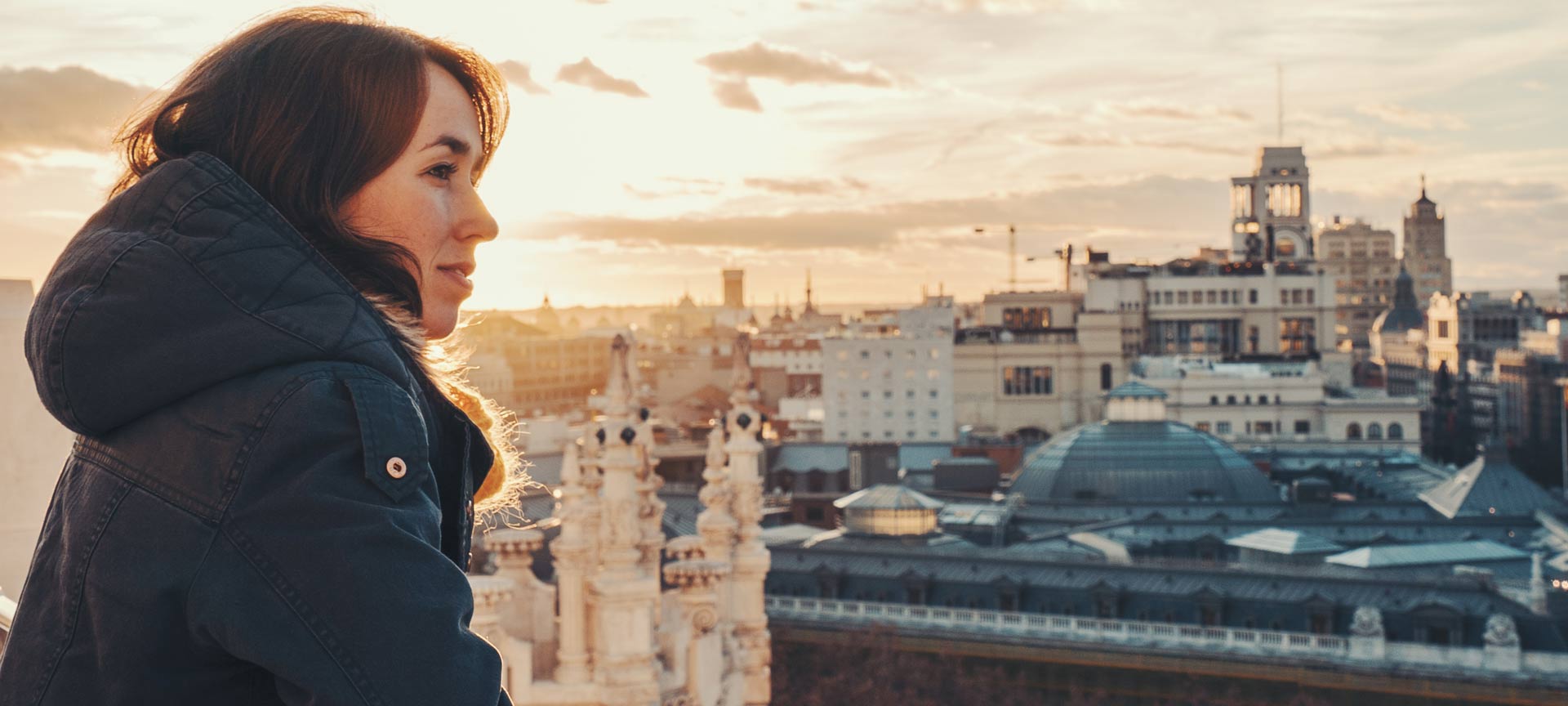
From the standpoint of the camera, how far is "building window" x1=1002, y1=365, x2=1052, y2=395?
86.5m

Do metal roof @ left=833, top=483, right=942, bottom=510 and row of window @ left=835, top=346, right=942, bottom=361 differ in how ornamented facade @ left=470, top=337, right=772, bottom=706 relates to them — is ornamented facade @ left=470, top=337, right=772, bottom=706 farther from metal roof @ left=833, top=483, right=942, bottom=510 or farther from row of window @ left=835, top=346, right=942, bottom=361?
row of window @ left=835, top=346, right=942, bottom=361

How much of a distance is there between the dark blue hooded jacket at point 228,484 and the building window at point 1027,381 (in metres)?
84.7

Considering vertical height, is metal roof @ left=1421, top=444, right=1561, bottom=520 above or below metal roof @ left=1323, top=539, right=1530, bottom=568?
above

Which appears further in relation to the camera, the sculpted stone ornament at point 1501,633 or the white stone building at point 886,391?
the white stone building at point 886,391

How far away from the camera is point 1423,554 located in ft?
146

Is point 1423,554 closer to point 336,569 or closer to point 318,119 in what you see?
point 318,119

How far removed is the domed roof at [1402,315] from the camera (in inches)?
5374

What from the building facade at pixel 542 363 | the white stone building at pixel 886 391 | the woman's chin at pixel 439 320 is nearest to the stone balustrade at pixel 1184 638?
the white stone building at pixel 886 391

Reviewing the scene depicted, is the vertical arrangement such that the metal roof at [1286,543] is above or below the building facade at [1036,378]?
below

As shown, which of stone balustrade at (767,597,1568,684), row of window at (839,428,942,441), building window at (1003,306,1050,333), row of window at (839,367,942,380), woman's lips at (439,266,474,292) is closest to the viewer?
woman's lips at (439,266,474,292)

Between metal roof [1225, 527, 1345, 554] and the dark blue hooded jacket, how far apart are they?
4534 centimetres

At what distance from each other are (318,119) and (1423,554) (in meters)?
45.5

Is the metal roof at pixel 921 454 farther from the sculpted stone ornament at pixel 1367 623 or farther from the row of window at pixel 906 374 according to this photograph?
the sculpted stone ornament at pixel 1367 623

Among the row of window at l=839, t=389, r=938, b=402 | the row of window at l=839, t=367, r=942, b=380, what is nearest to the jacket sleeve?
the row of window at l=839, t=389, r=938, b=402
